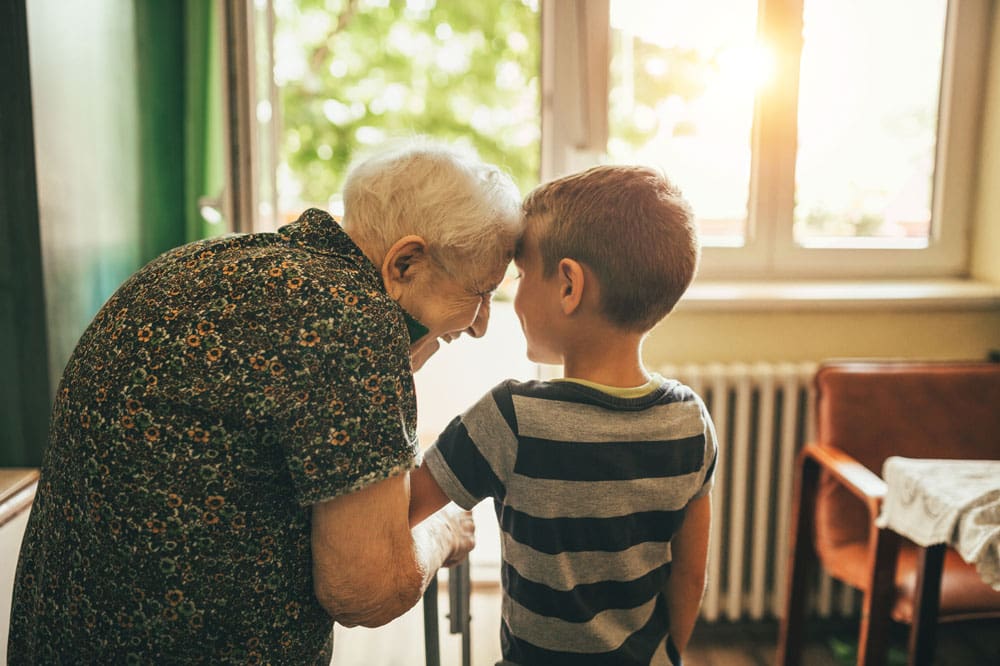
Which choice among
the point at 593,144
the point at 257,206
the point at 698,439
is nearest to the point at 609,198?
the point at 698,439

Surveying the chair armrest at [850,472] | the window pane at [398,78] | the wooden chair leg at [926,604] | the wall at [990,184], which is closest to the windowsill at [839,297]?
the wall at [990,184]

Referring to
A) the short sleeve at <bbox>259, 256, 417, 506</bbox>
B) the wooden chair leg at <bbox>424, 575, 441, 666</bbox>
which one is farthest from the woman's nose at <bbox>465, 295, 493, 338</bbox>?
the wooden chair leg at <bbox>424, 575, 441, 666</bbox>

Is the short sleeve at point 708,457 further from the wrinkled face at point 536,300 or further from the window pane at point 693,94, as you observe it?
the window pane at point 693,94

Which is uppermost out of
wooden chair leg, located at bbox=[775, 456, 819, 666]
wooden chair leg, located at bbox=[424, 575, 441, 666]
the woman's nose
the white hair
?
the white hair

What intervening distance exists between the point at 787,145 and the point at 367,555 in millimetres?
2134

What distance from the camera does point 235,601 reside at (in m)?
0.81

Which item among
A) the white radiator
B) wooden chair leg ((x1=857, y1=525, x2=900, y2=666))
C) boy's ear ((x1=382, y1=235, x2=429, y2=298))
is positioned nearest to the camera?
boy's ear ((x1=382, y1=235, x2=429, y2=298))

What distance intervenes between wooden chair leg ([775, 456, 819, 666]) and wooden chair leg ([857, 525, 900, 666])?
1.12 ft

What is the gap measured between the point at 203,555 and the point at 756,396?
184 centimetres

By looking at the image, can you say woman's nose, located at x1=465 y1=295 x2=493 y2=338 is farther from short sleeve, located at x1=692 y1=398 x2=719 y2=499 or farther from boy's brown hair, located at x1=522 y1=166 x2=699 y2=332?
short sleeve, located at x1=692 y1=398 x2=719 y2=499

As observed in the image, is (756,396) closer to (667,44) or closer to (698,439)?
(667,44)

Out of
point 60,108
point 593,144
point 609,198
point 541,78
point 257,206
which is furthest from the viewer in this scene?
point 541,78

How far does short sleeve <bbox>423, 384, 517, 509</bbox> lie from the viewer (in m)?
0.93

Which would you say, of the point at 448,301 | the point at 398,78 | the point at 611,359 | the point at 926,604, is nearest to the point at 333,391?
the point at 448,301
